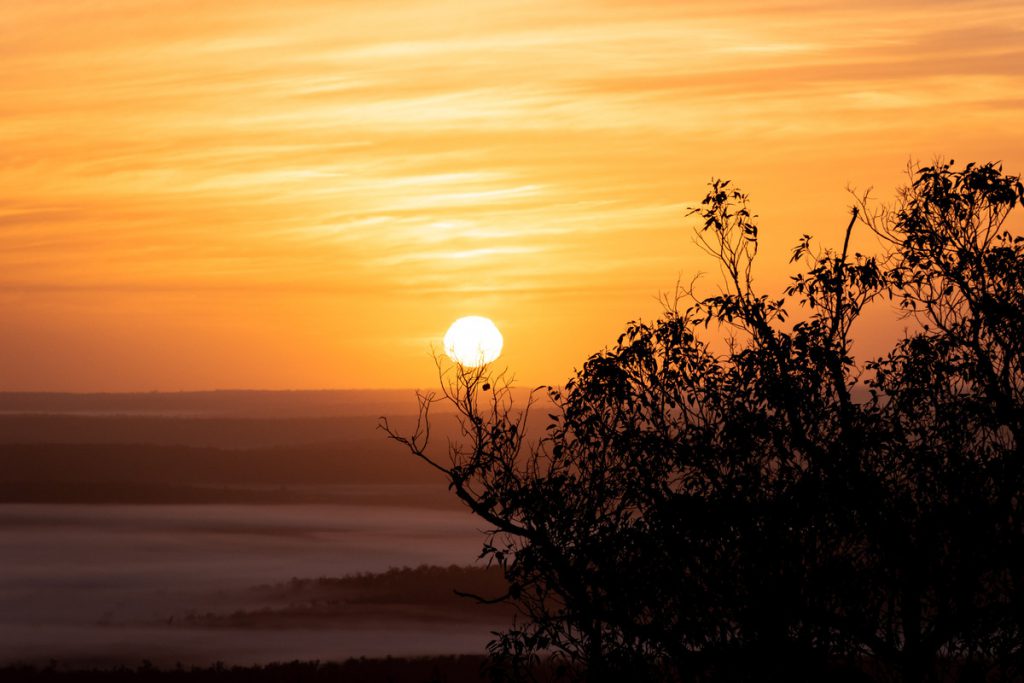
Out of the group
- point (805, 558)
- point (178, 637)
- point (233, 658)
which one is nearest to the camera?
point (805, 558)

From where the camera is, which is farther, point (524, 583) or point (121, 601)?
point (121, 601)

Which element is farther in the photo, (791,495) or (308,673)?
(308,673)

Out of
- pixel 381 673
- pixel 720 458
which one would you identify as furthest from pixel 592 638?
pixel 381 673

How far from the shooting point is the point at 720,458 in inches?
819

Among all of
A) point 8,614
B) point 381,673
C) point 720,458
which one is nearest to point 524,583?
point 720,458

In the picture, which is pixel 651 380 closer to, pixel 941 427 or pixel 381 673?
pixel 941 427

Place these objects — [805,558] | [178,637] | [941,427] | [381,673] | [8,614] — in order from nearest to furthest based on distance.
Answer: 1. [805,558]
2. [941,427]
3. [381,673]
4. [178,637]
5. [8,614]

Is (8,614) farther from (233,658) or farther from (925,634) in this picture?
(925,634)

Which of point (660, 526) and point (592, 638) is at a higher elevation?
point (660, 526)

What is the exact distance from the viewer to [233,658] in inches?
3578

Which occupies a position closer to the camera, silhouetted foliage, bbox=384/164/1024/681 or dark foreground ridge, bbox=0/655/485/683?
silhouetted foliage, bbox=384/164/1024/681

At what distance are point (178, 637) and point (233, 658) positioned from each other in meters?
24.6

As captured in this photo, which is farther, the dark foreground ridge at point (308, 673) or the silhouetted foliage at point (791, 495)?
the dark foreground ridge at point (308, 673)

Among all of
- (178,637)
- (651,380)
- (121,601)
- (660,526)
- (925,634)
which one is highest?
(121,601)
